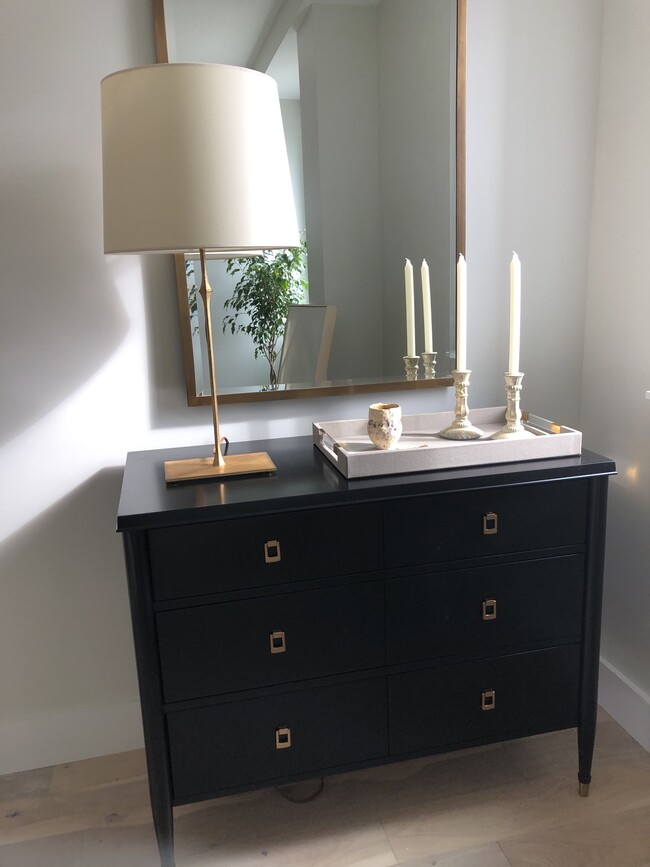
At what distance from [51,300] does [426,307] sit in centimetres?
89

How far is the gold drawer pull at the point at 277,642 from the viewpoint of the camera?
149 cm

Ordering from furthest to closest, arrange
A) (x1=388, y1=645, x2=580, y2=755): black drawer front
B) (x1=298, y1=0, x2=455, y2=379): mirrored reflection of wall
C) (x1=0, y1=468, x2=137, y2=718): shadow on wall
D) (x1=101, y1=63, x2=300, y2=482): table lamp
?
(x1=0, y1=468, x2=137, y2=718): shadow on wall, (x1=298, y1=0, x2=455, y2=379): mirrored reflection of wall, (x1=388, y1=645, x2=580, y2=755): black drawer front, (x1=101, y1=63, x2=300, y2=482): table lamp

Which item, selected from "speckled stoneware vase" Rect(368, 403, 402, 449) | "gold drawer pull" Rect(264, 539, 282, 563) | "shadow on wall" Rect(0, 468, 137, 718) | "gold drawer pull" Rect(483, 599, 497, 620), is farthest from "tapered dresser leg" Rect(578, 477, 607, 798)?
"shadow on wall" Rect(0, 468, 137, 718)

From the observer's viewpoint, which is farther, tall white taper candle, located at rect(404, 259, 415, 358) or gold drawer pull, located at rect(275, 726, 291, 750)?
tall white taper candle, located at rect(404, 259, 415, 358)

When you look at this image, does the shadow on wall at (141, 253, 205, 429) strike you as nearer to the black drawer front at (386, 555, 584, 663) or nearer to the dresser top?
the dresser top

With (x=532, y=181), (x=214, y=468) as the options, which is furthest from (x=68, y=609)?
(x=532, y=181)

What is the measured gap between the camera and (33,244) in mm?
1661

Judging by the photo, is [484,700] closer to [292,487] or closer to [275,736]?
[275,736]

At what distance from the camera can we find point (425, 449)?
1516 millimetres

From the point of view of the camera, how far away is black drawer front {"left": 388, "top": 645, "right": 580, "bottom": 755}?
1.61 meters

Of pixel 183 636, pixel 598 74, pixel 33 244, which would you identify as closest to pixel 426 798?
pixel 183 636

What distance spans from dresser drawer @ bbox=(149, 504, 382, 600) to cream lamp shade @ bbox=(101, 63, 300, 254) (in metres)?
0.53

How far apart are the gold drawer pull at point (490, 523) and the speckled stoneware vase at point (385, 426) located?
25 centimetres

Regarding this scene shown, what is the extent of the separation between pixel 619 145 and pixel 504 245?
1.19 ft
